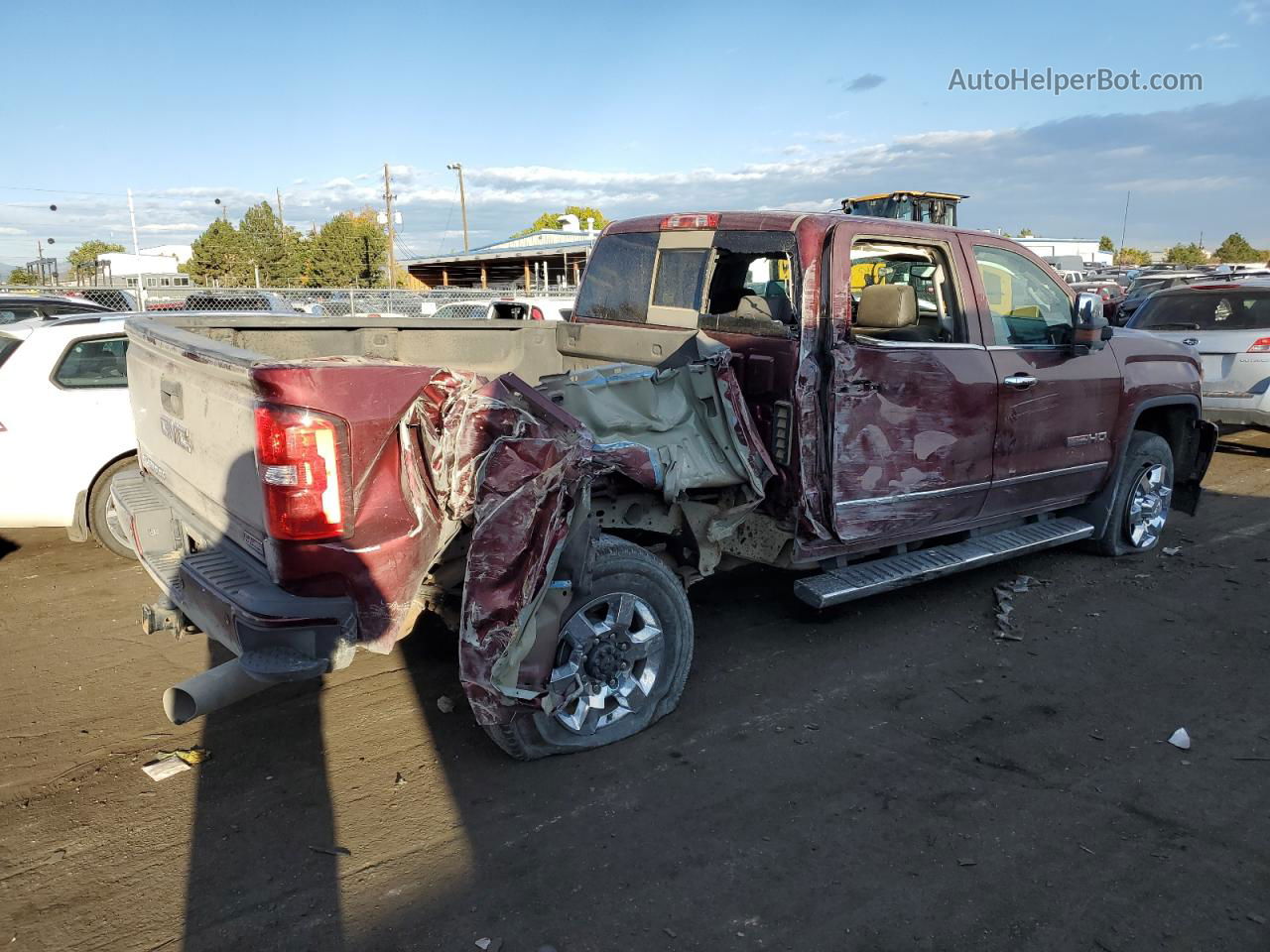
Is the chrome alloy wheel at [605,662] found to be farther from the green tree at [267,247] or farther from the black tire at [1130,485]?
the green tree at [267,247]

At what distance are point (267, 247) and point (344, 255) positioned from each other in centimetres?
428

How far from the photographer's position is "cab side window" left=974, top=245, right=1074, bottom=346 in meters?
5.06

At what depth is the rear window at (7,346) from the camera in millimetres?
5836

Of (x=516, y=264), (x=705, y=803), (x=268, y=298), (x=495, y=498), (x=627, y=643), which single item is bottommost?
(x=705, y=803)

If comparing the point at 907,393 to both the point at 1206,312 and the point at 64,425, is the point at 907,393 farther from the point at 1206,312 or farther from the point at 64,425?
the point at 1206,312

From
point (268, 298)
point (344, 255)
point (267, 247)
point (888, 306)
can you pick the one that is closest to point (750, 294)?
point (888, 306)

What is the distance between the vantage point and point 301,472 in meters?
2.90

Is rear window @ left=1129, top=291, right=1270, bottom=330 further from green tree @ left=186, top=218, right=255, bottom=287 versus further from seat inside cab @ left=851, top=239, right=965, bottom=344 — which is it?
green tree @ left=186, top=218, right=255, bottom=287

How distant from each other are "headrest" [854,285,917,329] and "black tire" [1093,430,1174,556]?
8.99ft

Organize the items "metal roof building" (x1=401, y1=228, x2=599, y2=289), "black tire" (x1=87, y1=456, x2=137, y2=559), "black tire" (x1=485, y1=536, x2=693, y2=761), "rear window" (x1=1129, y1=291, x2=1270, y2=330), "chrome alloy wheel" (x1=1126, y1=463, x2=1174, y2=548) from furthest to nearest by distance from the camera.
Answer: "metal roof building" (x1=401, y1=228, x2=599, y2=289) → "rear window" (x1=1129, y1=291, x2=1270, y2=330) → "chrome alloy wheel" (x1=1126, y1=463, x2=1174, y2=548) → "black tire" (x1=87, y1=456, x2=137, y2=559) → "black tire" (x1=485, y1=536, x2=693, y2=761)

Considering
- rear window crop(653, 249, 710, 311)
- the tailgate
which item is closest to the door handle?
rear window crop(653, 249, 710, 311)

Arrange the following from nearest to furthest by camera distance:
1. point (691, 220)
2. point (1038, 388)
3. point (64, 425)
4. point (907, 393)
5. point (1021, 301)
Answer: point (907, 393) < point (691, 220) < point (1038, 388) < point (1021, 301) < point (64, 425)

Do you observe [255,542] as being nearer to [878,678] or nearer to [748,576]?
[878,678]

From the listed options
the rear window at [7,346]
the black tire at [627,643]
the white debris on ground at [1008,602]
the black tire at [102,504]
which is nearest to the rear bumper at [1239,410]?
the white debris on ground at [1008,602]
